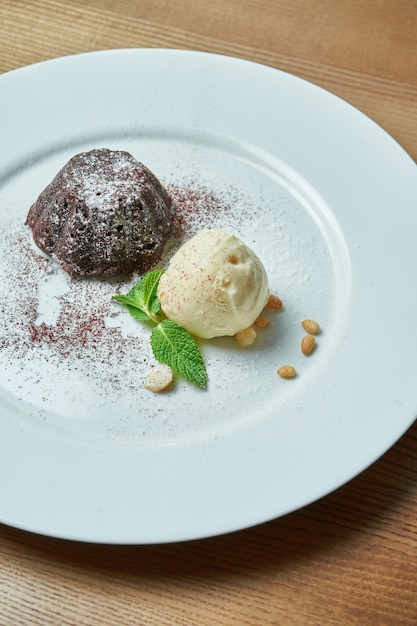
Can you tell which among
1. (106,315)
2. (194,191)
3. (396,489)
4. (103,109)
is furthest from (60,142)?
(396,489)

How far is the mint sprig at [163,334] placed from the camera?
1772 millimetres

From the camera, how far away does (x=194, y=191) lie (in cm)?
217

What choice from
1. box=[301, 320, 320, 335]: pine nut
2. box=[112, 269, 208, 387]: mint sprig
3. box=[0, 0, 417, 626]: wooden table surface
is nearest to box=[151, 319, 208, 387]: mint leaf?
box=[112, 269, 208, 387]: mint sprig

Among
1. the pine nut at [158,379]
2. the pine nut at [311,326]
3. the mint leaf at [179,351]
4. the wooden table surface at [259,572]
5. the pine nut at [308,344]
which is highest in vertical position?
the pine nut at [311,326]

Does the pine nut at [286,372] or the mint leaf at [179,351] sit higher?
the pine nut at [286,372]

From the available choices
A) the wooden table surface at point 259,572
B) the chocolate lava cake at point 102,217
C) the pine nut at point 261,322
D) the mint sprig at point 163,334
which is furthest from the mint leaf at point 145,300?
the wooden table surface at point 259,572

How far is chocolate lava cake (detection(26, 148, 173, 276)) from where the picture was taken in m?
1.95

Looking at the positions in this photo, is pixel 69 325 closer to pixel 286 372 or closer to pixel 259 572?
pixel 286 372

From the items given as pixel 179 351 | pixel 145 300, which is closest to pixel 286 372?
pixel 179 351

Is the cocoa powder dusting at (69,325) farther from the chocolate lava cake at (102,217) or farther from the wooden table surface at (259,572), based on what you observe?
the wooden table surface at (259,572)

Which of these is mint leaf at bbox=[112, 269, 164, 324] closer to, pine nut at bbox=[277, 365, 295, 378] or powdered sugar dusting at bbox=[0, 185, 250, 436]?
powdered sugar dusting at bbox=[0, 185, 250, 436]

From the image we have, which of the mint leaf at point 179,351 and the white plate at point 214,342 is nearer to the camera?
the white plate at point 214,342

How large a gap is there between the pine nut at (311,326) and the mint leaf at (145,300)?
1.14ft

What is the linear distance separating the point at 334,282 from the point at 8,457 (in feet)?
2.94
